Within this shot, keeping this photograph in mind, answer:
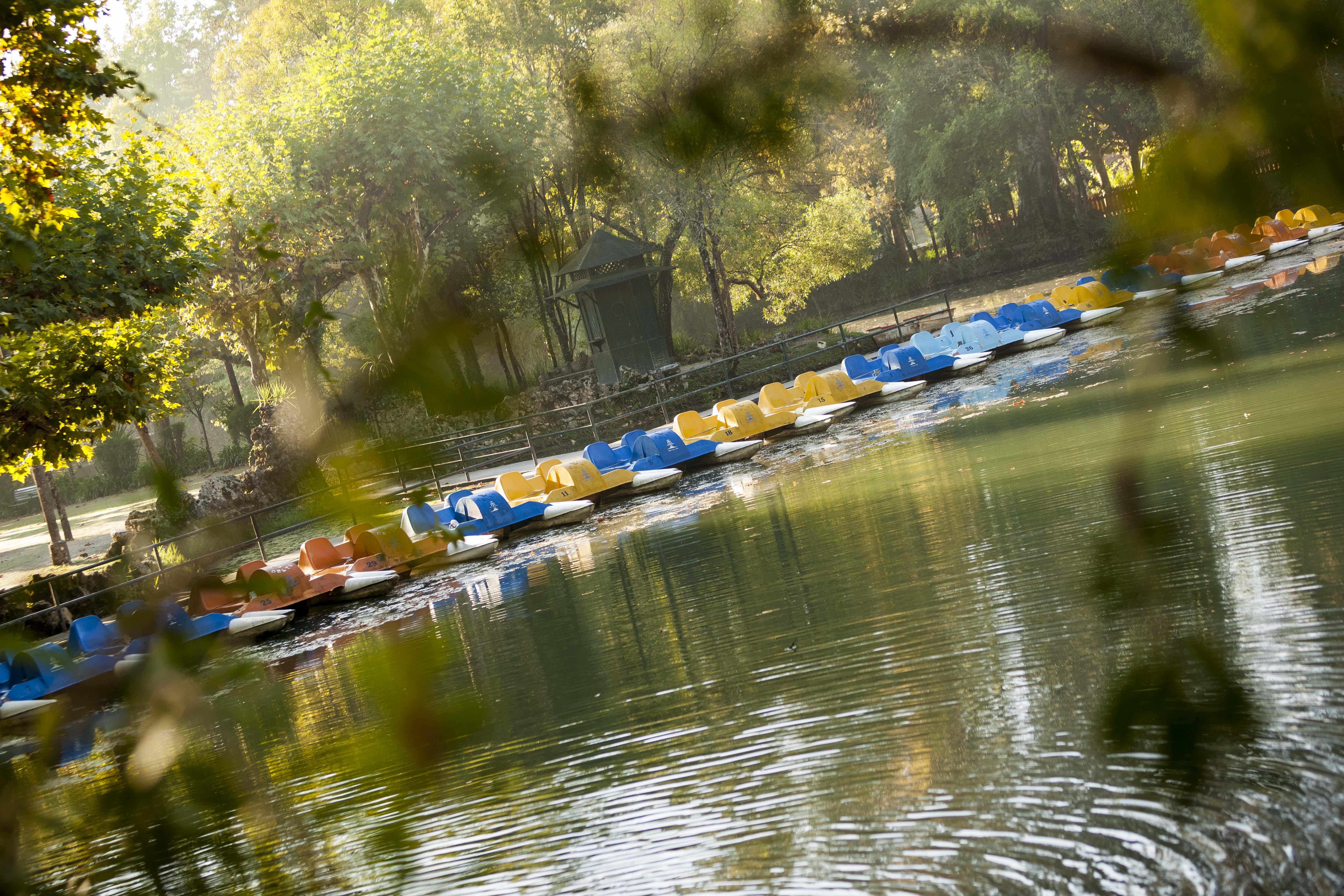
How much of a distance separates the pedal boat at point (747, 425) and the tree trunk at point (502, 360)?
55.9ft

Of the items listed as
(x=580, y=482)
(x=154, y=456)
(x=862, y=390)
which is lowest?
(x=580, y=482)

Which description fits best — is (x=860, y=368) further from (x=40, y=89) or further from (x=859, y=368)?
(x=40, y=89)

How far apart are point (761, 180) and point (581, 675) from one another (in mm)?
20292

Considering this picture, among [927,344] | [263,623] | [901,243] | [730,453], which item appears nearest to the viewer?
[263,623]

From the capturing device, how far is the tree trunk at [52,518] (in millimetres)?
20906

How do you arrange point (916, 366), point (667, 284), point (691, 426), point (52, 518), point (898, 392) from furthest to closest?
1. point (667, 284)
2. point (52, 518)
3. point (916, 366)
4. point (898, 392)
5. point (691, 426)

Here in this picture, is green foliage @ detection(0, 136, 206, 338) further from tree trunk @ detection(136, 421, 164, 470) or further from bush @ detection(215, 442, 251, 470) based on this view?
bush @ detection(215, 442, 251, 470)

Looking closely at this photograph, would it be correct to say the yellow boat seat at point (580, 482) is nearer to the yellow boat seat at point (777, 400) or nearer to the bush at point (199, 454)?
the yellow boat seat at point (777, 400)

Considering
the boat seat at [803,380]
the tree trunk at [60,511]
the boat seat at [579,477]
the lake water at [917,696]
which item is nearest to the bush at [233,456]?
the tree trunk at [60,511]

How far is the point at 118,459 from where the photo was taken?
39.5 metres

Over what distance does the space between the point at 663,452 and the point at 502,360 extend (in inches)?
646

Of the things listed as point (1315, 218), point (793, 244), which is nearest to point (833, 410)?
point (793, 244)

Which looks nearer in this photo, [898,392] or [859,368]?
[898,392]

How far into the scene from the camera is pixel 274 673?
10984mm
